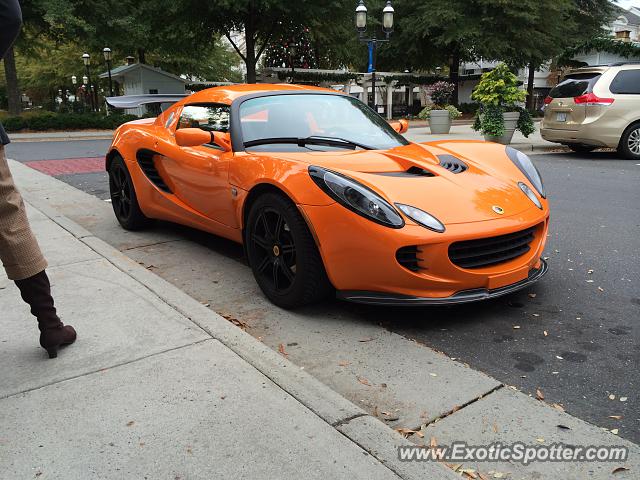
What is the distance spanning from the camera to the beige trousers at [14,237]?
2.55m

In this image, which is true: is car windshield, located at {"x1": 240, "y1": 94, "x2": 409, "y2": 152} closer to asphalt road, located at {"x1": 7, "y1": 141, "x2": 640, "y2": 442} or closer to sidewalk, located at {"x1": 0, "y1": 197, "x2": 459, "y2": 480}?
asphalt road, located at {"x1": 7, "y1": 141, "x2": 640, "y2": 442}

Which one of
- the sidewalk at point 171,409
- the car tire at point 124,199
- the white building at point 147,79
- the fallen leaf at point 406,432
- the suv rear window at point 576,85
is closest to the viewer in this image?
the sidewalk at point 171,409

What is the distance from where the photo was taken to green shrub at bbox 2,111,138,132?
23734 mm

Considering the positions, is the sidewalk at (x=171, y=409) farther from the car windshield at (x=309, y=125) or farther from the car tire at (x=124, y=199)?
the car tire at (x=124, y=199)

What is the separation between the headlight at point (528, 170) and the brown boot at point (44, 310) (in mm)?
3012

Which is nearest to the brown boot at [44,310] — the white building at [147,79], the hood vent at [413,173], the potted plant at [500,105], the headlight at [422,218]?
the headlight at [422,218]

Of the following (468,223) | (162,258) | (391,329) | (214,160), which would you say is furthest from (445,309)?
(162,258)

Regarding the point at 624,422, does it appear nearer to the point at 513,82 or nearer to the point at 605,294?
the point at 605,294

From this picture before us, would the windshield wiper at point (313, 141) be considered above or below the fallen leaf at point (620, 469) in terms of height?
above

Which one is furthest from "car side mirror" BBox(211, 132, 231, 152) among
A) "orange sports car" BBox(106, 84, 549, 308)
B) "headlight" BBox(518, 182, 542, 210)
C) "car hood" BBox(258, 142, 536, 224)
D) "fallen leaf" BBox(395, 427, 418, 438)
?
"fallen leaf" BBox(395, 427, 418, 438)

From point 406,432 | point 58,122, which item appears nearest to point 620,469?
point 406,432

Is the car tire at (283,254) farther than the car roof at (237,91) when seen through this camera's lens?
No

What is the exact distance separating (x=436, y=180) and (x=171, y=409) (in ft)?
6.57

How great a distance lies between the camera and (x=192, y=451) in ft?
6.75
